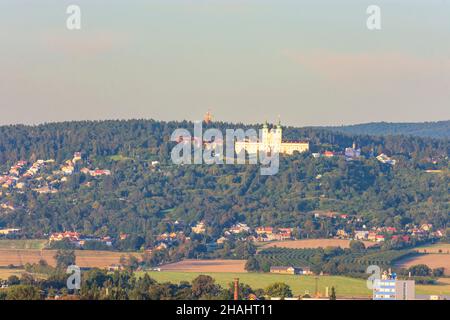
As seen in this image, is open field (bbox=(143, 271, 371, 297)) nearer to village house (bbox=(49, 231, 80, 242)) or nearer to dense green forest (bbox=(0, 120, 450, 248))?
village house (bbox=(49, 231, 80, 242))

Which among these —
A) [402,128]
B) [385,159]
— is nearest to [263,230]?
[385,159]

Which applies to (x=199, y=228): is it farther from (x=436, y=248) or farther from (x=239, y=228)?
(x=436, y=248)

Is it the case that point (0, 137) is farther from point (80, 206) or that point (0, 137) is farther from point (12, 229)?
point (12, 229)

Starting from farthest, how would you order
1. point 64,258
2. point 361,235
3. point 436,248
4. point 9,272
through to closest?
point 361,235 < point 436,248 < point 64,258 < point 9,272

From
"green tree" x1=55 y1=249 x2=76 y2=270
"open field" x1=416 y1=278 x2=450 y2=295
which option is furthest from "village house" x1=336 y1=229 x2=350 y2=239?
"open field" x1=416 y1=278 x2=450 y2=295

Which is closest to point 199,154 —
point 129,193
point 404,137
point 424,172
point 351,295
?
point 129,193

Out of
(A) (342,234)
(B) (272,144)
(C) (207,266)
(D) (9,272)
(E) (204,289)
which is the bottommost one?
(C) (207,266)
